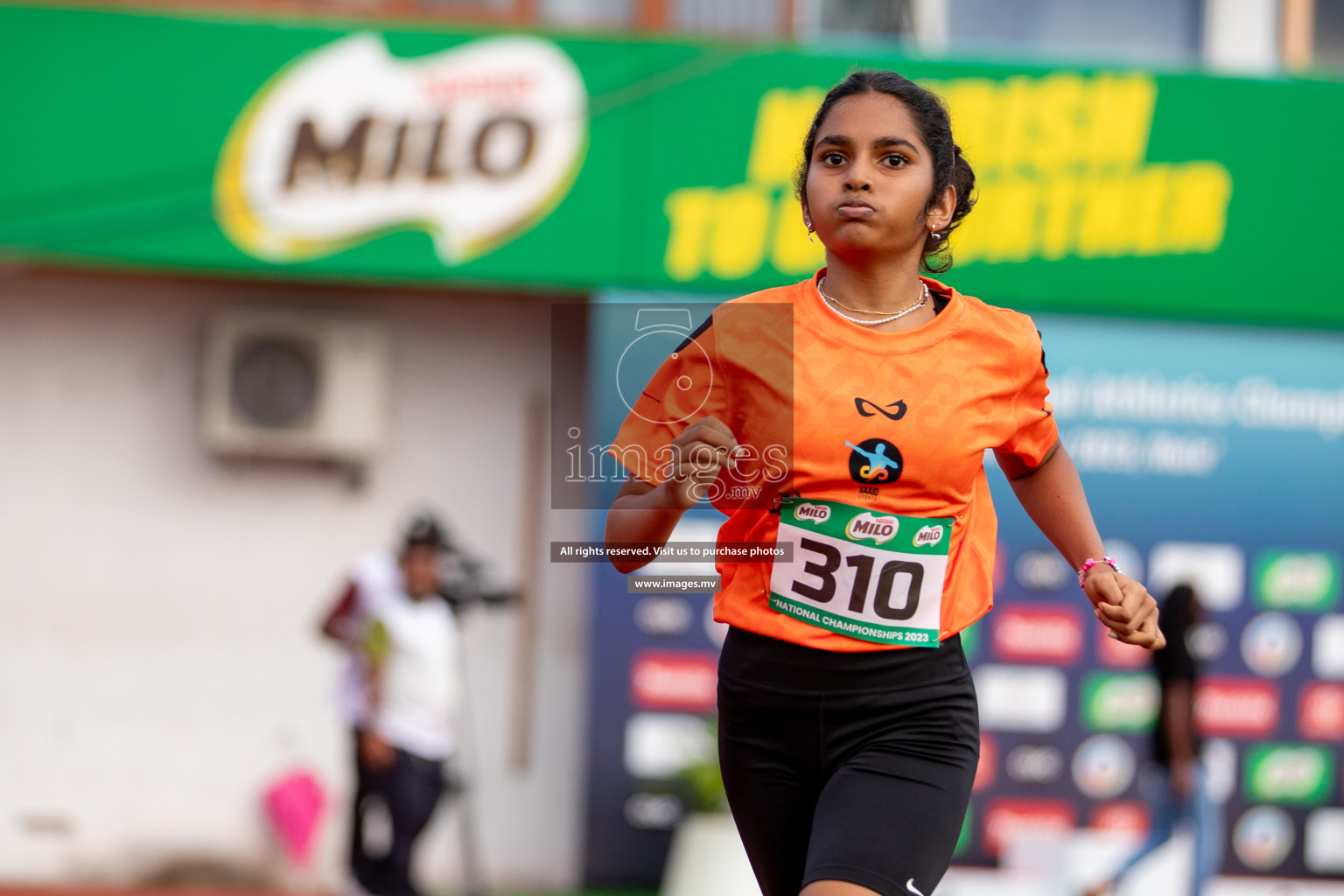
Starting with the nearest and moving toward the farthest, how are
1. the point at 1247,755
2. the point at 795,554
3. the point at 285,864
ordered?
the point at 795,554
the point at 1247,755
the point at 285,864

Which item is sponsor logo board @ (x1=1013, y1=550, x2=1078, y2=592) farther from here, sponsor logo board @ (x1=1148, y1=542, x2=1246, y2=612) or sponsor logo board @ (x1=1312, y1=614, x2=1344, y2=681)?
sponsor logo board @ (x1=1312, y1=614, x2=1344, y2=681)

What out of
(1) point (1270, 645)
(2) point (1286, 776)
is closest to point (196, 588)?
(1) point (1270, 645)

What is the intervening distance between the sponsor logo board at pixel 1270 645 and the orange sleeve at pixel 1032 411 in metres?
5.83

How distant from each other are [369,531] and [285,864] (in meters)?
1.98

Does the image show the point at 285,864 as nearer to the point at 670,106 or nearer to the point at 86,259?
the point at 86,259

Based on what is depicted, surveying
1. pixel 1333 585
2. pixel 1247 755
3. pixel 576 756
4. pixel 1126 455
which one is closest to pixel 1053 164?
pixel 1126 455

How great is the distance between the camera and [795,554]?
2.57m

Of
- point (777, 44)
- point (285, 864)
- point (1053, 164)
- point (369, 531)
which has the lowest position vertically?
point (285, 864)

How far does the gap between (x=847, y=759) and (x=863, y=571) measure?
0.32 m

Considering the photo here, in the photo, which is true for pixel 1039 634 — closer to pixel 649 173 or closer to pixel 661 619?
pixel 661 619

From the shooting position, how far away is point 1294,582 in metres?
8.09

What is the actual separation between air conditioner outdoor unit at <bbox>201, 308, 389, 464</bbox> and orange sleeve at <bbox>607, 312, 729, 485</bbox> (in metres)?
6.30

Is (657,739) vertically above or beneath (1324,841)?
above

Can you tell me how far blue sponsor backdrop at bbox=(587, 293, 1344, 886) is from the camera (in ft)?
26.2
